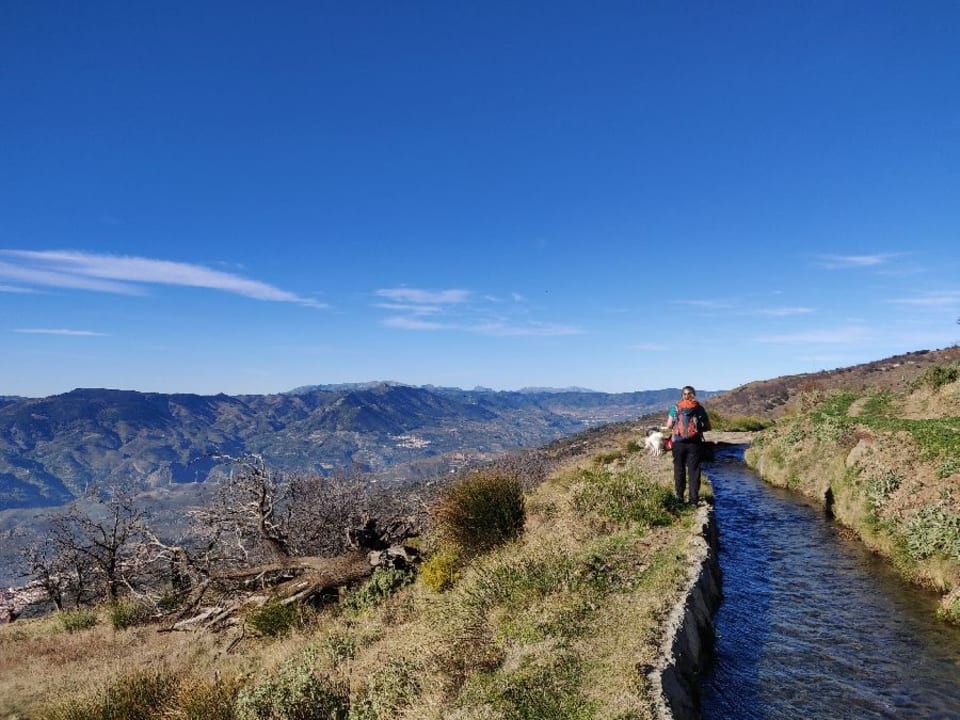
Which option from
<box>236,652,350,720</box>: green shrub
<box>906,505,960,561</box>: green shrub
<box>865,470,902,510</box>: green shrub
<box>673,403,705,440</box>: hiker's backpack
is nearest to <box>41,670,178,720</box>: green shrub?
<box>236,652,350,720</box>: green shrub

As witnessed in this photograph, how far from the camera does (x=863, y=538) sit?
12820mm

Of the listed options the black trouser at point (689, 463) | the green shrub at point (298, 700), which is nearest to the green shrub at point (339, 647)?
the green shrub at point (298, 700)

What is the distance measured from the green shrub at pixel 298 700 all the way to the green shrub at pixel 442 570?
4811mm

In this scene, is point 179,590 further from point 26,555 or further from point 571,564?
point 26,555

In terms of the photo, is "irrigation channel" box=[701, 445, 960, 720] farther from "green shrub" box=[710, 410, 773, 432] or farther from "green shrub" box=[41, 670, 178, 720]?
"green shrub" box=[710, 410, 773, 432]

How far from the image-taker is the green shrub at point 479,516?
14.5 meters

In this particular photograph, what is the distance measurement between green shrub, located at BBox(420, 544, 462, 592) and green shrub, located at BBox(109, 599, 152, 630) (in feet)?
39.9

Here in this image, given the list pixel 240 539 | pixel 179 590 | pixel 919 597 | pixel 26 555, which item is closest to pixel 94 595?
pixel 26 555

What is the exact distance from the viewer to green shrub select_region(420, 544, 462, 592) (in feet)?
42.9

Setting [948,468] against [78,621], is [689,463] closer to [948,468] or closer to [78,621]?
[948,468]

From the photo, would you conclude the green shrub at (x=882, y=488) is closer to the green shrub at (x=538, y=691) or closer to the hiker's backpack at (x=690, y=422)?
the hiker's backpack at (x=690, y=422)

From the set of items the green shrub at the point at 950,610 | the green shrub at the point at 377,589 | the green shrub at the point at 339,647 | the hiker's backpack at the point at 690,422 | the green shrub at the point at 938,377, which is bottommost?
the green shrub at the point at 377,589

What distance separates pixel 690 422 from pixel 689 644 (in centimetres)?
694

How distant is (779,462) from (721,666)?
51.6 ft
